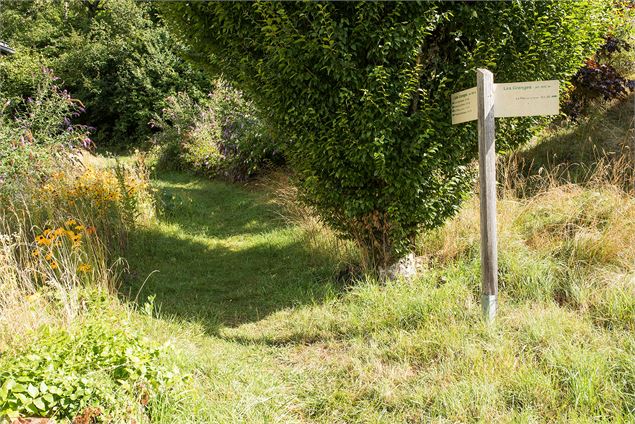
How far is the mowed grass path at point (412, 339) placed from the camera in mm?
3047

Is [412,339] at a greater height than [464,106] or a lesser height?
lesser

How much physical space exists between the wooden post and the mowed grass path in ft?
0.62

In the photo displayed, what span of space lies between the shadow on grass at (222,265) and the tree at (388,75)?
3.94 feet

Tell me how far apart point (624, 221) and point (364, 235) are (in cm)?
249

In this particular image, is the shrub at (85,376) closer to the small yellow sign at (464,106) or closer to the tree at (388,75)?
the tree at (388,75)

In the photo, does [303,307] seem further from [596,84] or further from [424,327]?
[596,84]

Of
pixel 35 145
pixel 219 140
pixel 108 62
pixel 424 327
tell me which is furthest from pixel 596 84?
pixel 108 62

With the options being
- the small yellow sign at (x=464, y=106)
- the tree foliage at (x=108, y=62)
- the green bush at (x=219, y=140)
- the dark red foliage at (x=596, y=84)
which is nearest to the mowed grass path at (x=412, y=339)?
the small yellow sign at (x=464, y=106)

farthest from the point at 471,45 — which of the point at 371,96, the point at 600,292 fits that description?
the point at 600,292

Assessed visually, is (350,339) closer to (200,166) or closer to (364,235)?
(364,235)

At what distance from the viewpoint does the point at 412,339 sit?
150 inches

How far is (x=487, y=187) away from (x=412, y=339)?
1.35 meters

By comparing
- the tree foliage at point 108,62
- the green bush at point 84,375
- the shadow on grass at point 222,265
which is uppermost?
the tree foliage at point 108,62

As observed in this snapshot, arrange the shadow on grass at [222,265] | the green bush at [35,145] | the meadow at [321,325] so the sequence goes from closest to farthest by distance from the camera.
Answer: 1. the meadow at [321,325]
2. the shadow on grass at [222,265]
3. the green bush at [35,145]
